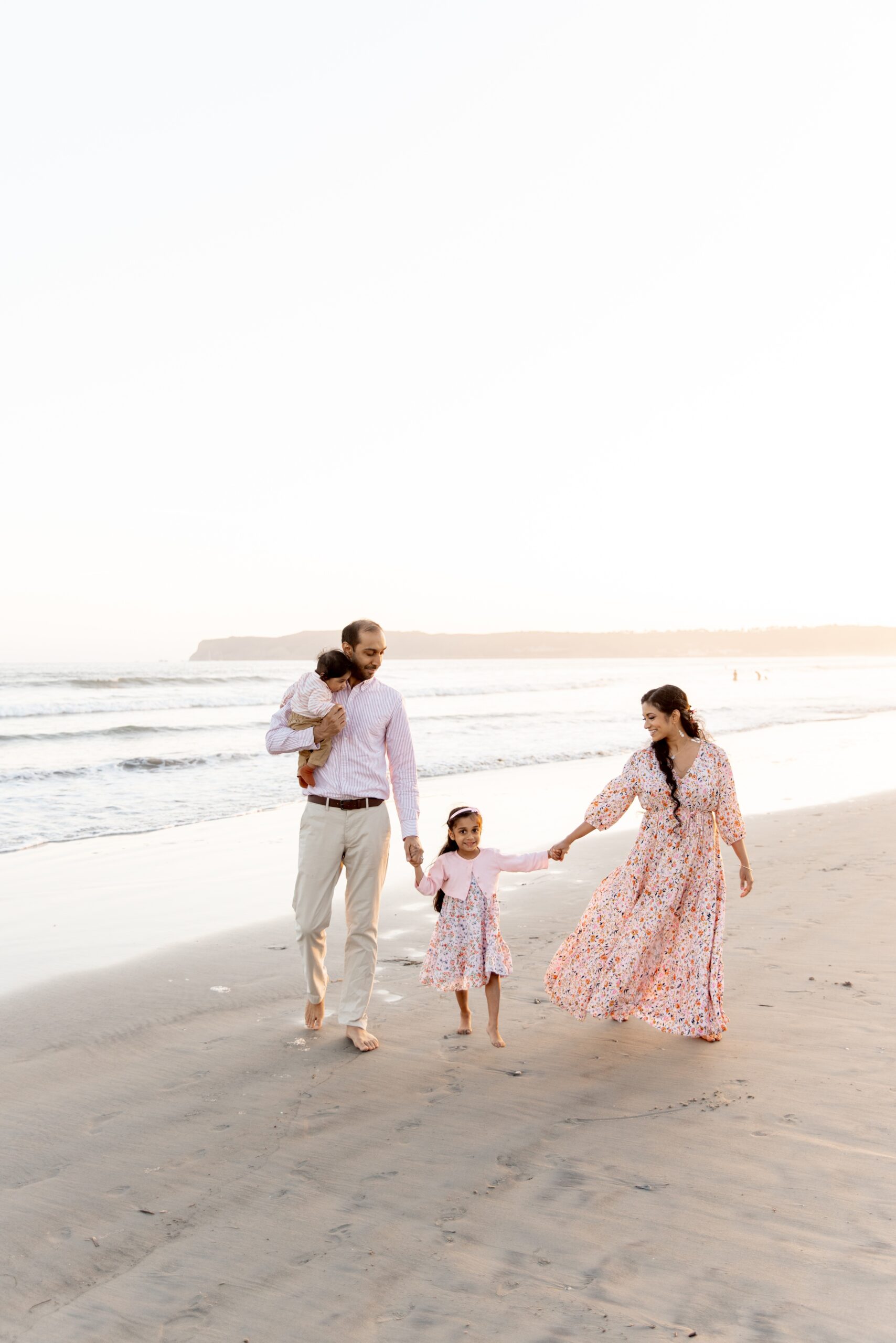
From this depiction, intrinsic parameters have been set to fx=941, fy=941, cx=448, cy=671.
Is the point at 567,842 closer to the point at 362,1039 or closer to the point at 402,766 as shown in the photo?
the point at 402,766

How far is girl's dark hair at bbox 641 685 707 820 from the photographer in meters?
4.44

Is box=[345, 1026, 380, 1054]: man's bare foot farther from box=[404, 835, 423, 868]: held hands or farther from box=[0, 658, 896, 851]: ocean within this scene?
box=[0, 658, 896, 851]: ocean

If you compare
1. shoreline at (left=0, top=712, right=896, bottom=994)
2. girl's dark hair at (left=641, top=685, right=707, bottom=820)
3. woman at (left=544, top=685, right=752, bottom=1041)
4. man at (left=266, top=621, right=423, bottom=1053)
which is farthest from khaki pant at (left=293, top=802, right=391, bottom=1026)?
shoreline at (left=0, top=712, right=896, bottom=994)

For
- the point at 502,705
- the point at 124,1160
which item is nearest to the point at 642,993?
the point at 124,1160

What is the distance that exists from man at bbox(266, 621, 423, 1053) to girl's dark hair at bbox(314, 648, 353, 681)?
50mm

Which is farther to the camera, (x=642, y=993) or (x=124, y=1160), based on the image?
(x=642, y=993)

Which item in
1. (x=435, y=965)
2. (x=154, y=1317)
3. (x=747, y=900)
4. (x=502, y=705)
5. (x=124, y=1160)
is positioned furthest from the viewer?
(x=502, y=705)

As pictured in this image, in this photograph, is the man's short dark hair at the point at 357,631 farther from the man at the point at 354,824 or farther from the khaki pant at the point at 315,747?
the khaki pant at the point at 315,747

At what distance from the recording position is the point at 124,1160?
3375 mm

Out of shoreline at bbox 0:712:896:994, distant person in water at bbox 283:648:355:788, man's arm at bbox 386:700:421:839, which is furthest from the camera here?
shoreline at bbox 0:712:896:994

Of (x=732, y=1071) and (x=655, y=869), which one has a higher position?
(x=655, y=869)

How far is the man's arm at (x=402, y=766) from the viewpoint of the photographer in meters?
4.60

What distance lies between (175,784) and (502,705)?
19.9 metres

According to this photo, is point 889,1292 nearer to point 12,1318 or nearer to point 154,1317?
point 154,1317
